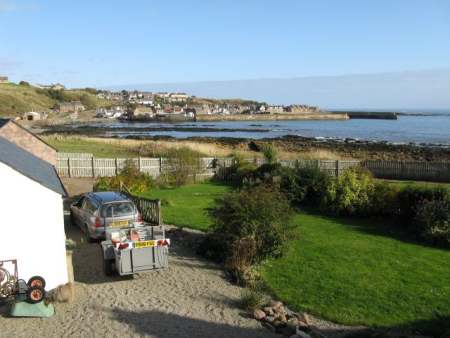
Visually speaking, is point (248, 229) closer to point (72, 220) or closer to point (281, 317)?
point (281, 317)

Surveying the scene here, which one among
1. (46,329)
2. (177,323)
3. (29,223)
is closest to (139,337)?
(177,323)

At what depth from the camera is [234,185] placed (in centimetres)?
2938

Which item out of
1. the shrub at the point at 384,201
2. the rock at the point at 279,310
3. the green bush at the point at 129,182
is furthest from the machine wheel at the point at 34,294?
the green bush at the point at 129,182

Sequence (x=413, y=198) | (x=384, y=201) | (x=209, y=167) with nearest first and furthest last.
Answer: (x=413, y=198) → (x=384, y=201) → (x=209, y=167)

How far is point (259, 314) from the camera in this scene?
10070 millimetres

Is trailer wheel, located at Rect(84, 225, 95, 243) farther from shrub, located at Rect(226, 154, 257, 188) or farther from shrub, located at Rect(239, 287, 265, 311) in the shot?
shrub, located at Rect(226, 154, 257, 188)

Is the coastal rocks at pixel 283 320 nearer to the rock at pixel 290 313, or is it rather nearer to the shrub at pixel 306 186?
the rock at pixel 290 313

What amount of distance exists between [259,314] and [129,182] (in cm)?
1666

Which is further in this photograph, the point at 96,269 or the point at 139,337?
the point at 96,269

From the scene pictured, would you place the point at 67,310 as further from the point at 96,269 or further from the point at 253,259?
the point at 253,259

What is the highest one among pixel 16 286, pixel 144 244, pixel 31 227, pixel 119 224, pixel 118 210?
pixel 31 227

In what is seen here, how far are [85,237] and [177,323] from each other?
7555mm

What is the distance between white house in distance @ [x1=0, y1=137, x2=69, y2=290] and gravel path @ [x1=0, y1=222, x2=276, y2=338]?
898 millimetres

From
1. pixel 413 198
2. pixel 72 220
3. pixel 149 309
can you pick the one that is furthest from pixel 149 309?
pixel 413 198
